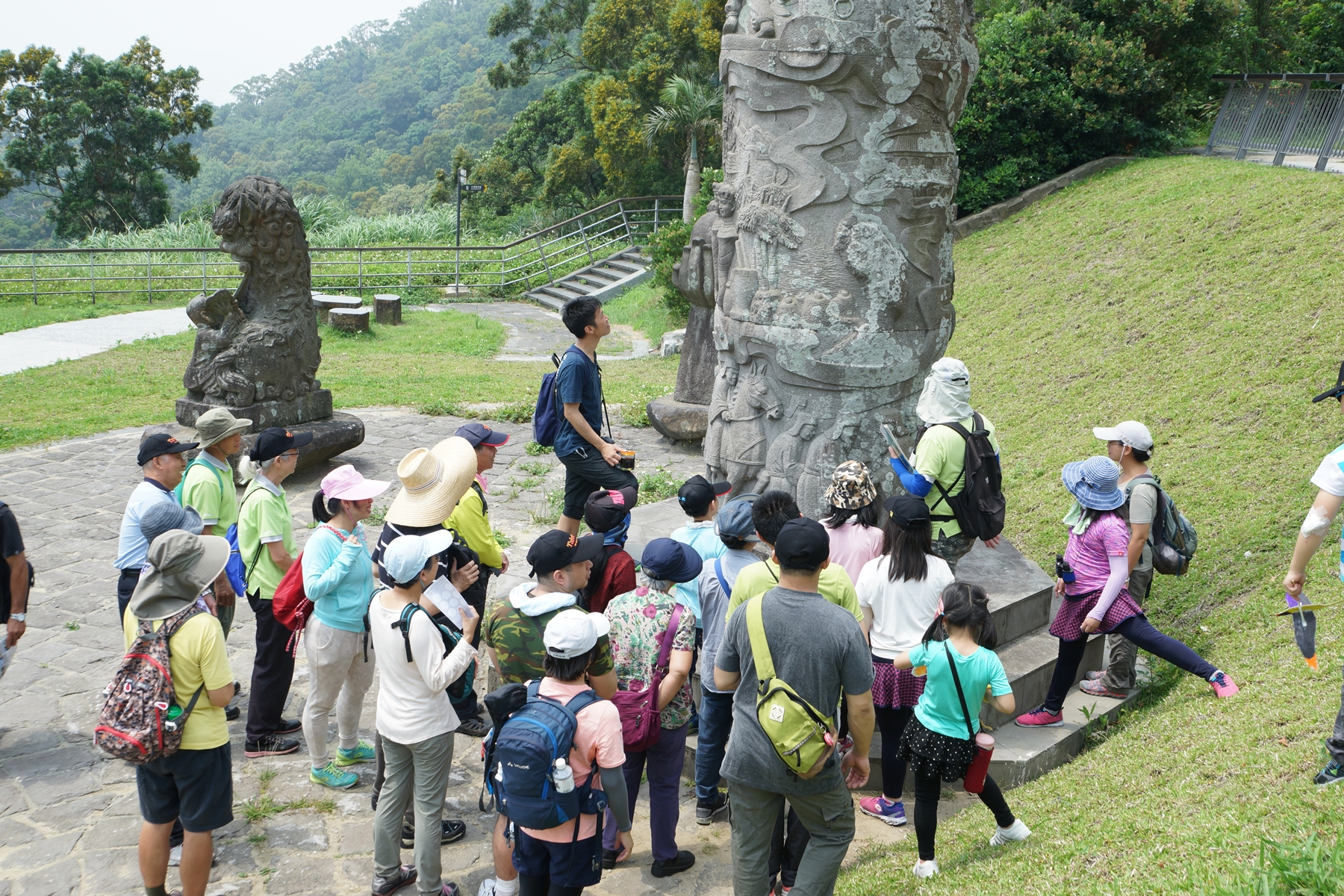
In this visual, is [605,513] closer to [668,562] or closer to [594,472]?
[668,562]

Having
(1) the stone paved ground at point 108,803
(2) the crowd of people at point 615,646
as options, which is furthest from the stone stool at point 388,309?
(2) the crowd of people at point 615,646

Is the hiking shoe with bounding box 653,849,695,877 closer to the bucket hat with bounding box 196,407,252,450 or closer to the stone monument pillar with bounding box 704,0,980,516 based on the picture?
the stone monument pillar with bounding box 704,0,980,516

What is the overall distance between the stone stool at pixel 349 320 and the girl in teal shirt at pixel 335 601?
12544 mm

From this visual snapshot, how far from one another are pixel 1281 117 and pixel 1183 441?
332 inches

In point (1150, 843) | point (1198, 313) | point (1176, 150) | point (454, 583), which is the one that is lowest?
point (1150, 843)

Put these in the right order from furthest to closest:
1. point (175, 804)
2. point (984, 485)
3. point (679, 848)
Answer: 1. point (984, 485)
2. point (679, 848)
3. point (175, 804)

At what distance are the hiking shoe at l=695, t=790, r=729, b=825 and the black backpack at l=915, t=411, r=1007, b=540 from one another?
5.65 feet

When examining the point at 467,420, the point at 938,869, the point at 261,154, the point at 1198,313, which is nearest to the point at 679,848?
the point at 938,869

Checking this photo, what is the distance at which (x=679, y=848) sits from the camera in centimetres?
412

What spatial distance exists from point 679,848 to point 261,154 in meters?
62.0

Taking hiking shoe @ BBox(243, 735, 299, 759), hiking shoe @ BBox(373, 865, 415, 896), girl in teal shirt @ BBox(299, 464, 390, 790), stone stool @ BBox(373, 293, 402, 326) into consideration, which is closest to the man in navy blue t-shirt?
girl in teal shirt @ BBox(299, 464, 390, 790)

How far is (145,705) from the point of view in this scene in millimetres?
3311

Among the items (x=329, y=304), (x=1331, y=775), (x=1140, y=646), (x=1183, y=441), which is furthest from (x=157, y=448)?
(x=329, y=304)

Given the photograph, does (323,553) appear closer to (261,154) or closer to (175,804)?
(175,804)
